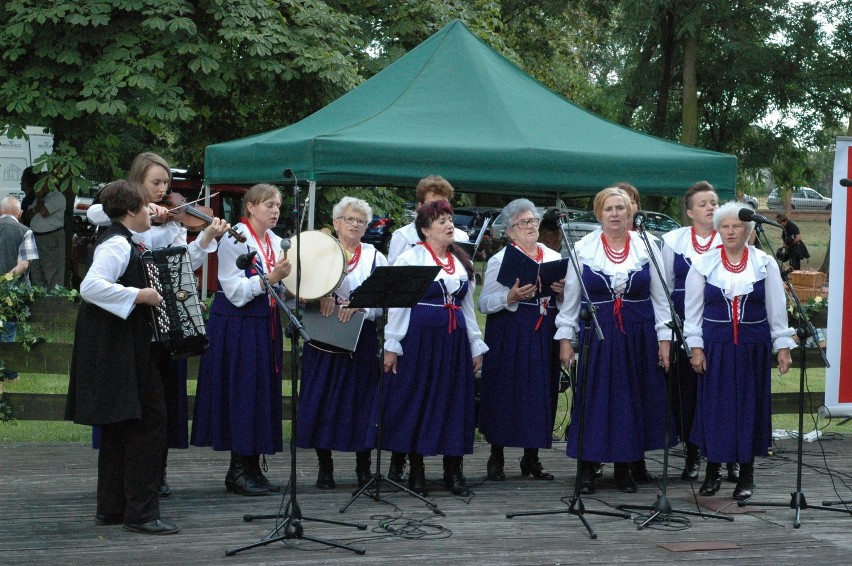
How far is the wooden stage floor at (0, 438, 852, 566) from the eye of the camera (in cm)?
567

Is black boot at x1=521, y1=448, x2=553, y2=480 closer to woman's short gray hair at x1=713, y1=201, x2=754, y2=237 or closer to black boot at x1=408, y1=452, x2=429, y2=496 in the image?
black boot at x1=408, y1=452, x2=429, y2=496

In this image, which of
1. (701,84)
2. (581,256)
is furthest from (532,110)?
(701,84)

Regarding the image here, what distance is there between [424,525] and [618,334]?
1.83 metres

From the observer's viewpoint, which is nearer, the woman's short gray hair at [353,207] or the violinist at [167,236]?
the violinist at [167,236]

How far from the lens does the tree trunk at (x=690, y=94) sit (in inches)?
913

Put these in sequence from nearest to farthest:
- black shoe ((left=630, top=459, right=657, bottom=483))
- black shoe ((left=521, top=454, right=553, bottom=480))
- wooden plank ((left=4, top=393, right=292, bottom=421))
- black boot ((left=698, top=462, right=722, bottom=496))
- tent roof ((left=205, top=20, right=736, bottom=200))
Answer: black boot ((left=698, top=462, right=722, bottom=496)), black shoe ((left=630, top=459, right=657, bottom=483)), black shoe ((left=521, top=454, right=553, bottom=480)), tent roof ((left=205, top=20, right=736, bottom=200)), wooden plank ((left=4, top=393, right=292, bottom=421))

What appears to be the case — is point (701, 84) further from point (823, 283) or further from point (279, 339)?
point (279, 339)

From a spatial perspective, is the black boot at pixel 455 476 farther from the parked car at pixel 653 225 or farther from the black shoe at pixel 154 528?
the parked car at pixel 653 225

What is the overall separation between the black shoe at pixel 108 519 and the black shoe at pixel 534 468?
2.93 meters

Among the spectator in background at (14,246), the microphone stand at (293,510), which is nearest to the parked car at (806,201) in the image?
the spectator in background at (14,246)

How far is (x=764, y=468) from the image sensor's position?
833cm

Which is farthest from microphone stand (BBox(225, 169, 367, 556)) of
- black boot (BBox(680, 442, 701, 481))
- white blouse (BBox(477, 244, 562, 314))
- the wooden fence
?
the wooden fence

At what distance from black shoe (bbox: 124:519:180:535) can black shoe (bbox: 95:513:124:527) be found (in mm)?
154

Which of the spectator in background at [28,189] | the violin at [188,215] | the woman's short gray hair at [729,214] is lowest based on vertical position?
the violin at [188,215]
